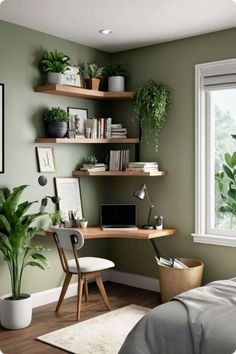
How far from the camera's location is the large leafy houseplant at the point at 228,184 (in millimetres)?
4352

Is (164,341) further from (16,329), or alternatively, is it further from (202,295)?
(16,329)

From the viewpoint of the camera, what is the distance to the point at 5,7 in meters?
3.71

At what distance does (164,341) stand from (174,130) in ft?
8.89

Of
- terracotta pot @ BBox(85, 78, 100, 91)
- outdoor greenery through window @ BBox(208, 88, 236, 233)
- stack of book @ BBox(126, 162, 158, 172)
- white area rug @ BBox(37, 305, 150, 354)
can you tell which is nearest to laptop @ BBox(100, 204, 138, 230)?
stack of book @ BBox(126, 162, 158, 172)

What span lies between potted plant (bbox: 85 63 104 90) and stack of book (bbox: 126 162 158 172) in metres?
0.90

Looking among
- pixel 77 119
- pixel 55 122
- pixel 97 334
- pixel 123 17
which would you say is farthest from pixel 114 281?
pixel 123 17

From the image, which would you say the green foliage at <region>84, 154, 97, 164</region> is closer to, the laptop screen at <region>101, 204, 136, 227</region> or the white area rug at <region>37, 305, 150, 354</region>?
the laptop screen at <region>101, 204, 136, 227</region>

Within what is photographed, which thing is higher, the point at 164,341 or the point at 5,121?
the point at 5,121

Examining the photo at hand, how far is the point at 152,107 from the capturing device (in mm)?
4602

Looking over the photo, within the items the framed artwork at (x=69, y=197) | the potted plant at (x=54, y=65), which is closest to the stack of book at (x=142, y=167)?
the framed artwork at (x=69, y=197)

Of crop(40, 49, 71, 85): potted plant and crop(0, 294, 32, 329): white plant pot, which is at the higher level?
crop(40, 49, 71, 85): potted plant

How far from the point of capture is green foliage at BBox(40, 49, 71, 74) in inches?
172

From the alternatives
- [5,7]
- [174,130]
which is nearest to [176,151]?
[174,130]

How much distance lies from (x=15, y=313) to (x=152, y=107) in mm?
2327
